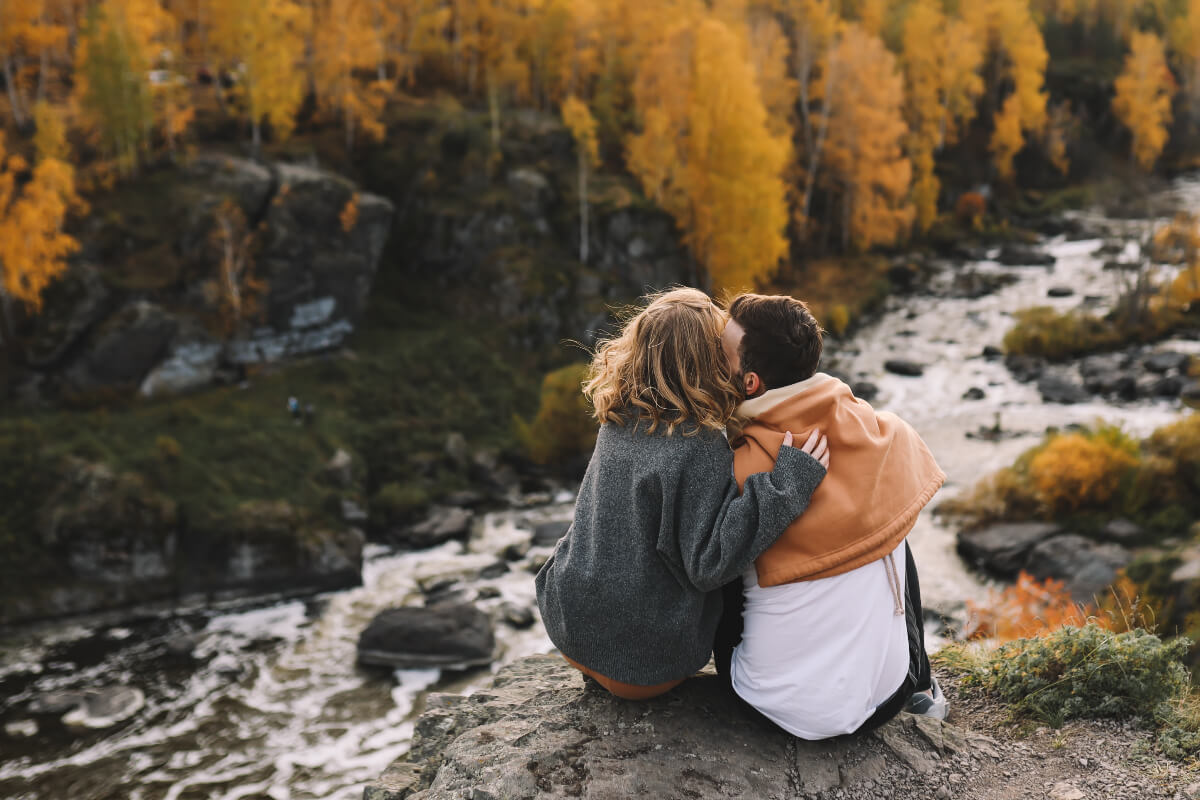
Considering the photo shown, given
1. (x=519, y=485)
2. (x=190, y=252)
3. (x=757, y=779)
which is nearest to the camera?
(x=757, y=779)

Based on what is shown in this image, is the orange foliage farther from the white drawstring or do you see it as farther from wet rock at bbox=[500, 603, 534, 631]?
the white drawstring

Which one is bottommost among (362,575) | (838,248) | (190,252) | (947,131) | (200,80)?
(362,575)

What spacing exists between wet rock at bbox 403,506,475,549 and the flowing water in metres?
0.33

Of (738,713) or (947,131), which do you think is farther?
(947,131)

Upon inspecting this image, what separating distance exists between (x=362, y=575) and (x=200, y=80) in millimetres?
28162

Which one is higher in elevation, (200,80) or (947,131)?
(200,80)

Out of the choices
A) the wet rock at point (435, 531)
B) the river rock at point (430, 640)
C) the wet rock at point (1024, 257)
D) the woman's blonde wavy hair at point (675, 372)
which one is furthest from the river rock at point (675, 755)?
the wet rock at point (1024, 257)

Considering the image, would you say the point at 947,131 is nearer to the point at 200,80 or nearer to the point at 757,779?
the point at 200,80

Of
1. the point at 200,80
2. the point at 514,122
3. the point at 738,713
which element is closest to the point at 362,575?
the point at 738,713

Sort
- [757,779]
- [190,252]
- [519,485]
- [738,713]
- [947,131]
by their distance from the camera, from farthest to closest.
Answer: [947,131] → [190,252] → [519,485] → [738,713] → [757,779]

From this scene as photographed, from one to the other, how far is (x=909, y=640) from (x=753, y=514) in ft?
4.24

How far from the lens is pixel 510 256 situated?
30.7 metres

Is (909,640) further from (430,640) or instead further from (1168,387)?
(1168,387)

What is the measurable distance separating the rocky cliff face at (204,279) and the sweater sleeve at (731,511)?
2279 cm
